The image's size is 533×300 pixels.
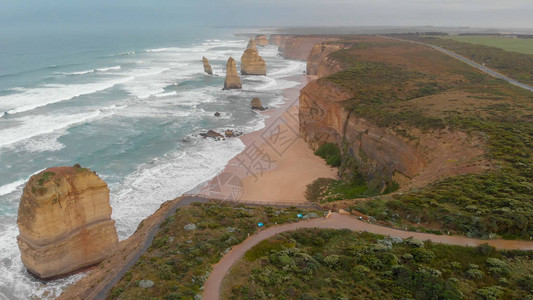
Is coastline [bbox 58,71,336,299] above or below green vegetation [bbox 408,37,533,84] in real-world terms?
below

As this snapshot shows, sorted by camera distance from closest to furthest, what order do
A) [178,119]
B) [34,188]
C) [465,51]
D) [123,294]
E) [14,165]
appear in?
[123,294], [34,188], [14,165], [178,119], [465,51]

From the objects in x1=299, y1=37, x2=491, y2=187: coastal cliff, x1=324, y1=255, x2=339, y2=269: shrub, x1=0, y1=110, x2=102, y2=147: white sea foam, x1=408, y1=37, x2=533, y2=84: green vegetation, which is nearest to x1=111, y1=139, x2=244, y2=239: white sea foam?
x1=299, y1=37, x2=491, y2=187: coastal cliff

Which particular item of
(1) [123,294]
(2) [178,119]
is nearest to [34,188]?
(1) [123,294]

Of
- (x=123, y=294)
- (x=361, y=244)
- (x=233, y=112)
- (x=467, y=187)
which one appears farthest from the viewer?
(x=233, y=112)

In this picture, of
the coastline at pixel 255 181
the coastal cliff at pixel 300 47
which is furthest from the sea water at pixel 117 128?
the coastal cliff at pixel 300 47

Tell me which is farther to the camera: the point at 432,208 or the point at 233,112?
the point at 233,112

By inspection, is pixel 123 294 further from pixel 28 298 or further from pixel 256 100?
pixel 256 100

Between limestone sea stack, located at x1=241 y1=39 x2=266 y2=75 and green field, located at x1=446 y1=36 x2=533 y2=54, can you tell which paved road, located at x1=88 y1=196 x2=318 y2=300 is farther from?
green field, located at x1=446 y1=36 x2=533 y2=54
